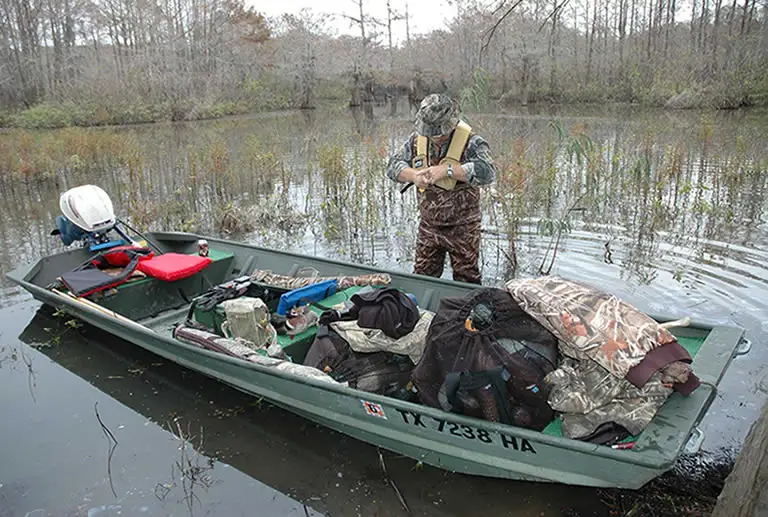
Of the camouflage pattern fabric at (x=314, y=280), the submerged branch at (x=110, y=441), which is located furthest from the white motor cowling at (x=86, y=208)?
the submerged branch at (x=110, y=441)

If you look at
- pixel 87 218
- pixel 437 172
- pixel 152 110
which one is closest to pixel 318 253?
pixel 87 218

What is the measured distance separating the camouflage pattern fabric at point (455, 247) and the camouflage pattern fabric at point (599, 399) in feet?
6.56

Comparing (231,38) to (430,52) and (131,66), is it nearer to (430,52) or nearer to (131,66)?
(131,66)

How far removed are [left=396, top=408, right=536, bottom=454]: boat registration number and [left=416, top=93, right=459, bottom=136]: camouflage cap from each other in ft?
7.25

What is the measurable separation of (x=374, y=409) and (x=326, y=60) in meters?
31.8

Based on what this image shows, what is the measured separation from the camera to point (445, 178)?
4.36m

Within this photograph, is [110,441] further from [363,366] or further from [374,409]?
→ [374,409]

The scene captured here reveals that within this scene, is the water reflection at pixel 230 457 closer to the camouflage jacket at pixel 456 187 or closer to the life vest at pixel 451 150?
the camouflage jacket at pixel 456 187

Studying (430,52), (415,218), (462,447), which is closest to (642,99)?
(430,52)

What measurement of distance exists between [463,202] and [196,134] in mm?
16489

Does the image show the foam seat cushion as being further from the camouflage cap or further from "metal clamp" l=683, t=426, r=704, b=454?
"metal clamp" l=683, t=426, r=704, b=454

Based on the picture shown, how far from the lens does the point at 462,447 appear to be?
2.91 metres

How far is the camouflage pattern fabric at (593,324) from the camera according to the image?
2.46 meters

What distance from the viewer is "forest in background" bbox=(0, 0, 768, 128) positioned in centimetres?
2191
